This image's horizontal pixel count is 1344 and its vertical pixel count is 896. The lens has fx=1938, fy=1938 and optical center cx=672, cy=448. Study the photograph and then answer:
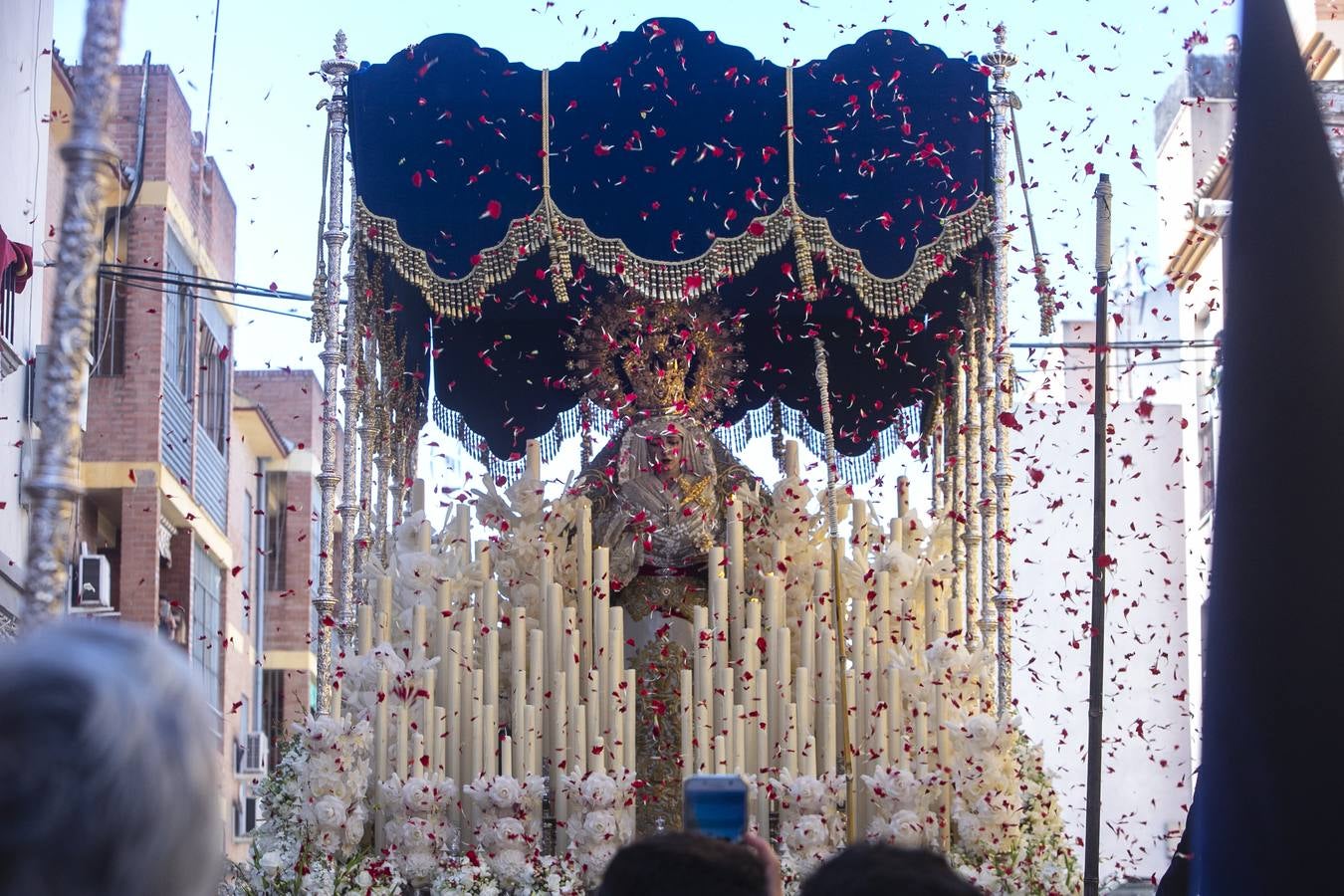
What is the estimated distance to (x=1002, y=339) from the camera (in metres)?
7.67

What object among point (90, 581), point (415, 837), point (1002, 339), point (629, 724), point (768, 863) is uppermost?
point (1002, 339)

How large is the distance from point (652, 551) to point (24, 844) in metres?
7.07

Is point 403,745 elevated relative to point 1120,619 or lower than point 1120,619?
lower

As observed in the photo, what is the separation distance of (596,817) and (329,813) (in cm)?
94

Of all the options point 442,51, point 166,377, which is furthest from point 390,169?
point 166,377

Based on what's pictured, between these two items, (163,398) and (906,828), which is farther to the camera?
(163,398)

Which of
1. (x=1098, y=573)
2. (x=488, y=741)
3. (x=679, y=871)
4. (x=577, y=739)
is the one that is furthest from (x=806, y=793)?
(x=679, y=871)

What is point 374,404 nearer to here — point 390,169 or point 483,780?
point 390,169

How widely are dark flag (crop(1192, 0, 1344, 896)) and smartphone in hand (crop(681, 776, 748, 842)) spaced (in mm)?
718

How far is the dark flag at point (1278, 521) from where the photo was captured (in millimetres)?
2689

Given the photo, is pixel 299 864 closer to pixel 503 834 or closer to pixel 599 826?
pixel 503 834

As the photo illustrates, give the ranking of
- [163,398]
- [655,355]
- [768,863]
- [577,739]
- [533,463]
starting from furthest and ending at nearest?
1. [163,398]
2. [655,355]
3. [533,463]
4. [577,739]
5. [768,863]

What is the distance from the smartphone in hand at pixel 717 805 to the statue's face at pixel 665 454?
19.1 feet

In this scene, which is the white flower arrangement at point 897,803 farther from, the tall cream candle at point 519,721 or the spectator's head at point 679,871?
the spectator's head at point 679,871
